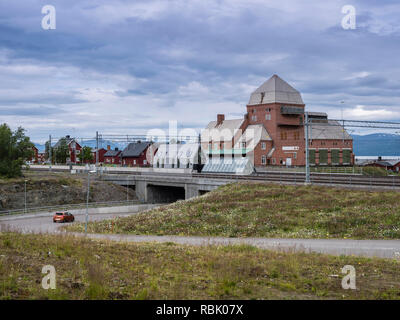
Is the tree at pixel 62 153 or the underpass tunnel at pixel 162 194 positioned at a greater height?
the tree at pixel 62 153

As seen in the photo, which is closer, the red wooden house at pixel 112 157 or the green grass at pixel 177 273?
the green grass at pixel 177 273

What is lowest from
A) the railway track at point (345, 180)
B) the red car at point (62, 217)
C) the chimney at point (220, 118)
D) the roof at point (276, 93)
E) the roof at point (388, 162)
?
the red car at point (62, 217)

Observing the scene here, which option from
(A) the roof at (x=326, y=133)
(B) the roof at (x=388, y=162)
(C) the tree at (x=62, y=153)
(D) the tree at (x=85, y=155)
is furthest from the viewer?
(D) the tree at (x=85, y=155)

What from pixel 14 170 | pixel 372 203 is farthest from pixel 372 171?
pixel 14 170

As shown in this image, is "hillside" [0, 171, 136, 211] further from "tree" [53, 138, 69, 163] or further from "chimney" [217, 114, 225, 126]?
"tree" [53, 138, 69, 163]

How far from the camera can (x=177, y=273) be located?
41.4ft

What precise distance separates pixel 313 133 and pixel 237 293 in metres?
82.0

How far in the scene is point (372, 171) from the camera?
65.0 metres

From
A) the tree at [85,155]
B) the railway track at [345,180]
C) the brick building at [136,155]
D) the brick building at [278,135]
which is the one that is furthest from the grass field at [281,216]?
the tree at [85,155]

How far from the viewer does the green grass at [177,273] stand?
10.2m

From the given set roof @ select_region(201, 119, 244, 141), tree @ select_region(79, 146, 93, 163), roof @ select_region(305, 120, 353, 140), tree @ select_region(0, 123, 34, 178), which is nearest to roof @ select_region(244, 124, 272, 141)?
roof @ select_region(201, 119, 244, 141)

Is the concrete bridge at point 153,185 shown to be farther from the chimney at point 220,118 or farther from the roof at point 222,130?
the chimney at point 220,118

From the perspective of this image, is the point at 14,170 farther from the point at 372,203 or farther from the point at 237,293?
the point at 237,293

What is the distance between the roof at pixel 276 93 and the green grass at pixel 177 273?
251 feet
